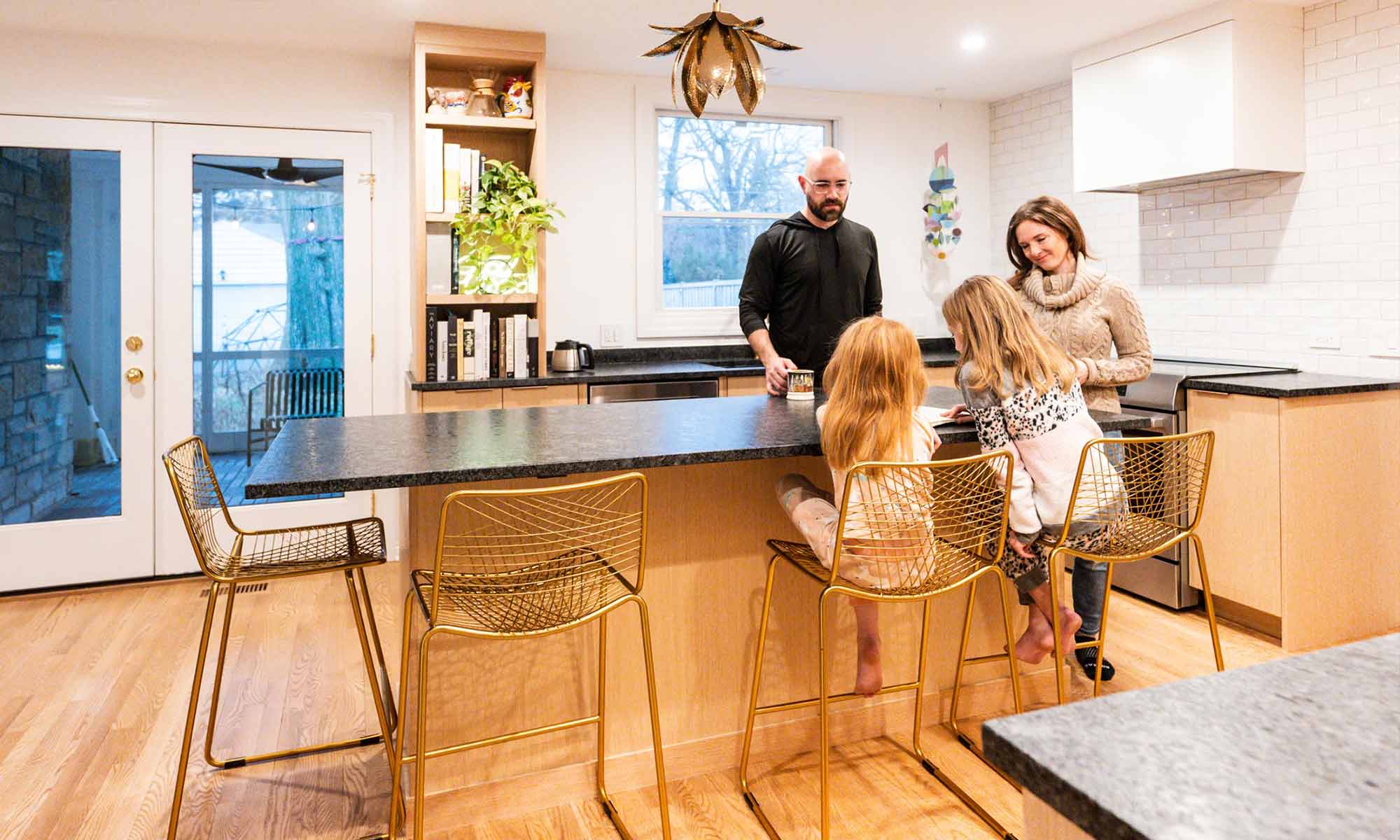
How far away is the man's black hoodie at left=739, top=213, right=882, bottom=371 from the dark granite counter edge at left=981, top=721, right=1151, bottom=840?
118 inches

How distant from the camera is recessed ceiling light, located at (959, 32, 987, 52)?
412cm

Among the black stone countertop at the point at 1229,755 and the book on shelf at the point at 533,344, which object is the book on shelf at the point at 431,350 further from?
the black stone countertop at the point at 1229,755

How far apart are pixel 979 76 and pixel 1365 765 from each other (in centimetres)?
485

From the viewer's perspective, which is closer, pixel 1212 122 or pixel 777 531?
pixel 777 531

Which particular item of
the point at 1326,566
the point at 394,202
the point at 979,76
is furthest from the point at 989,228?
the point at 394,202

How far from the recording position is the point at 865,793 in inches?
88.7

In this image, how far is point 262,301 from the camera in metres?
4.39

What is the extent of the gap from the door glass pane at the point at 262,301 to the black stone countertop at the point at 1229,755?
169 inches

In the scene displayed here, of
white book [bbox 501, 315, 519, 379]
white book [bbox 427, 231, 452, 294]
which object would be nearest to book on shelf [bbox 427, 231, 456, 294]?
white book [bbox 427, 231, 452, 294]

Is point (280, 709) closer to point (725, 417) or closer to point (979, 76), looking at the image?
point (725, 417)

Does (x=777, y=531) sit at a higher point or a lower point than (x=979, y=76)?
lower

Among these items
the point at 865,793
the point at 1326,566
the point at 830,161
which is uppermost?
the point at 830,161

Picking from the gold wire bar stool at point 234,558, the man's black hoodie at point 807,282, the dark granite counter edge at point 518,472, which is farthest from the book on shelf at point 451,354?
the dark granite counter edge at point 518,472

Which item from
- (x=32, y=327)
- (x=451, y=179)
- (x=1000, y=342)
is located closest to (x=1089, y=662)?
(x=1000, y=342)
